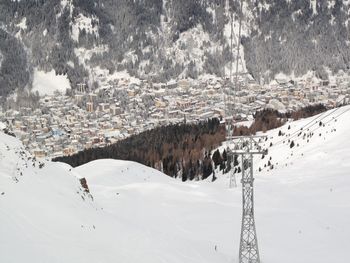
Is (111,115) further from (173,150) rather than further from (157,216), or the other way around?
(157,216)

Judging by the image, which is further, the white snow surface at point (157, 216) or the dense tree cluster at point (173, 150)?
the dense tree cluster at point (173, 150)

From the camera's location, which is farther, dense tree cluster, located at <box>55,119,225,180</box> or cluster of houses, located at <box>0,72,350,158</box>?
cluster of houses, located at <box>0,72,350,158</box>

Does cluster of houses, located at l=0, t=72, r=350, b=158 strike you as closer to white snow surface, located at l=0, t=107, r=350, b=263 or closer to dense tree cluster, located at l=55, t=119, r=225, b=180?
dense tree cluster, located at l=55, t=119, r=225, b=180

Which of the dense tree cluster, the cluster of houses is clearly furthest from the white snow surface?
the cluster of houses

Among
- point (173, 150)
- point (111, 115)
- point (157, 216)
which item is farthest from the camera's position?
point (111, 115)

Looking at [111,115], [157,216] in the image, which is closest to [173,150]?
[157,216]

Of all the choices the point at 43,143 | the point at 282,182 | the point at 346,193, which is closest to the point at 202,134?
the point at 43,143

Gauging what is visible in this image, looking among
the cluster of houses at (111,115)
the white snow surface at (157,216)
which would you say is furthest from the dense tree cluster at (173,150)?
the white snow surface at (157,216)

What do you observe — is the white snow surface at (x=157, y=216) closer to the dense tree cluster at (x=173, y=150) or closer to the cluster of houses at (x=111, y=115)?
the dense tree cluster at (x=173, y=150)
